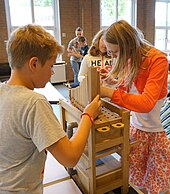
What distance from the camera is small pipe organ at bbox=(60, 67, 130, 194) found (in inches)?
34.1

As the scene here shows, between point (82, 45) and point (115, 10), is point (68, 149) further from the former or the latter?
point (115, 10)

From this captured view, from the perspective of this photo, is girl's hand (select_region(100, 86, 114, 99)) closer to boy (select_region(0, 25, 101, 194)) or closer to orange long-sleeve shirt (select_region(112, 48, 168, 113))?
orange long-sleeve shirt (select_region(112, 48, 168, 113))

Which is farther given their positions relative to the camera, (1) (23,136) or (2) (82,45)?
(2) (82,45)

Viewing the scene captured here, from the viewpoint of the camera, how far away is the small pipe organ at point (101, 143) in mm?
867

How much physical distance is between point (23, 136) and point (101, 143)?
343 millimetres

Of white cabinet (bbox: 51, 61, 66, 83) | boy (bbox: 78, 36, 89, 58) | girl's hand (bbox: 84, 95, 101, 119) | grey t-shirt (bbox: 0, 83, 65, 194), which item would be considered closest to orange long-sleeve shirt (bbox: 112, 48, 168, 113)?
girl's hand (bbox: 84, 95, 101, 119)

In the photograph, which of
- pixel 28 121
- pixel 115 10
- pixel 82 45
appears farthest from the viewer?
pixel 115 10

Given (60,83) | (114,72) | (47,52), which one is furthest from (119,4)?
(47,52)

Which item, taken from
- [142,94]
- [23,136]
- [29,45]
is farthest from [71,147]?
[142,94]

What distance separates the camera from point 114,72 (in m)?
1.17

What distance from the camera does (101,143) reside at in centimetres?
89

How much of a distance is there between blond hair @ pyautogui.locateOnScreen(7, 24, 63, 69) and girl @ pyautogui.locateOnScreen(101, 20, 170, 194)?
1.28 feet

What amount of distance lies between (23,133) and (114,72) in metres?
0.66

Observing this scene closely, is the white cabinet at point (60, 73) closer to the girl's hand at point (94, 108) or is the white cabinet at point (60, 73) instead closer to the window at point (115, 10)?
the window at point (115, 10)
